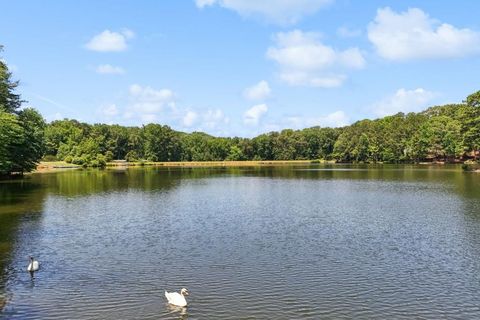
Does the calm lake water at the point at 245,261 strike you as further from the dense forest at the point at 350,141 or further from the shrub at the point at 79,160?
the shrub at the point at 79,160

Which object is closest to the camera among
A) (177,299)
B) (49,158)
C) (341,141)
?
(177,299)

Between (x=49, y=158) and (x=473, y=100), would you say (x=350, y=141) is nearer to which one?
(x=473, y=100)

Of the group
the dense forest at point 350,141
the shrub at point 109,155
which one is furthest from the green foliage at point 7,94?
the shrub at point 109,155

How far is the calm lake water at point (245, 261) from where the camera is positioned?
52.6ft

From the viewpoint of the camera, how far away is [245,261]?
72.5 feet

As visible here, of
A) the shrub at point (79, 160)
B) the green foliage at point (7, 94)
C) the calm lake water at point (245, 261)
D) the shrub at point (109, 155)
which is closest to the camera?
the calm lake water at point (245, 261)

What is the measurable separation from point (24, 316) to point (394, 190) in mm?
49606

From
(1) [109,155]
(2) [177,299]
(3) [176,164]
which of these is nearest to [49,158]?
(1) [109,155]

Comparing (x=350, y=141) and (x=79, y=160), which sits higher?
(x=350, y=141)

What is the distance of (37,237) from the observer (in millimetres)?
28234

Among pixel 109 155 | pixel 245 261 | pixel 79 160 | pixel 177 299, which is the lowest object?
pixel 245 261

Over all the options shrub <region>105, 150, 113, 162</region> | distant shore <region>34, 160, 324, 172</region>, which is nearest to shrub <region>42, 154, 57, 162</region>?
distant shore <region>34, 160, 324, 172</region>

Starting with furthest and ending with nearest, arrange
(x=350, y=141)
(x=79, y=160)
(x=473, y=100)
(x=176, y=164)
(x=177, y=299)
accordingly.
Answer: (x=176, y=164) < (x=350, y=141) < (x=79, y=160) < (x=473, y=100) < (x=177, y=299)

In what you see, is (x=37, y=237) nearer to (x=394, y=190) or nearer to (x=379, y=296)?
(x=379, y=296)
